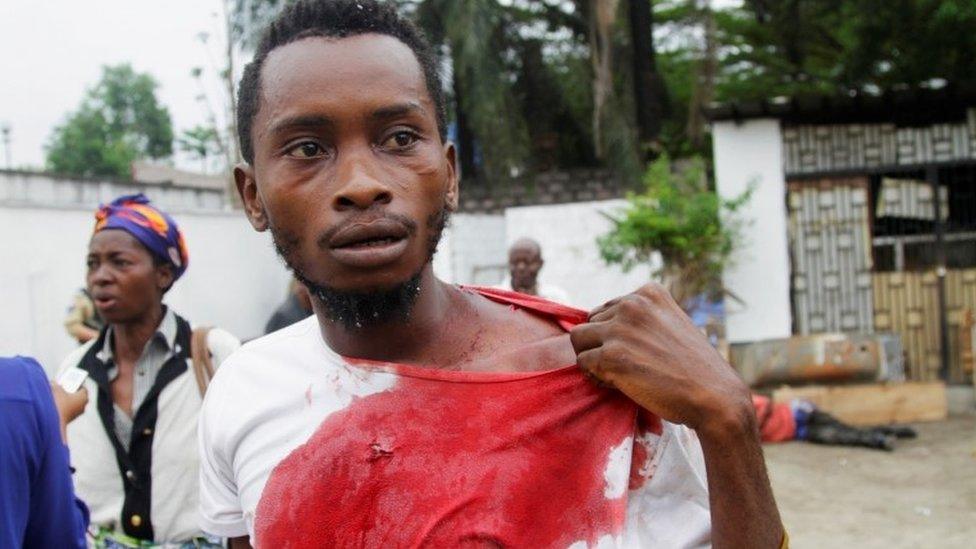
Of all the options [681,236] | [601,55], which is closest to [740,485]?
[681,236]

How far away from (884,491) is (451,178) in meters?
5.90

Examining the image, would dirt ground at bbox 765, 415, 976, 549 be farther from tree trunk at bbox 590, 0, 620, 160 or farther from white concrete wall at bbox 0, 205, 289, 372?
tree trunk at bbox 590, 0, 620, 160

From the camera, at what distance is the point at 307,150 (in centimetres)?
144

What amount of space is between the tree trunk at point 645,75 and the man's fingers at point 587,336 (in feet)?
48.0

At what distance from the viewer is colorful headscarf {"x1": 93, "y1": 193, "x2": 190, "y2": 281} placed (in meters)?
3.27

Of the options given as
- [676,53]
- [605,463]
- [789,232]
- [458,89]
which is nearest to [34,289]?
[789,232]

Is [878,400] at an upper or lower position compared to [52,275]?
lower

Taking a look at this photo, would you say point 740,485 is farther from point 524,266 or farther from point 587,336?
point 524,266

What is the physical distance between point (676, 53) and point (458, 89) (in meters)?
6.82

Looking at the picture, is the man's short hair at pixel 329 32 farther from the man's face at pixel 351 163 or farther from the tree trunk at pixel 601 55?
the tree trunk at pixel 601 55

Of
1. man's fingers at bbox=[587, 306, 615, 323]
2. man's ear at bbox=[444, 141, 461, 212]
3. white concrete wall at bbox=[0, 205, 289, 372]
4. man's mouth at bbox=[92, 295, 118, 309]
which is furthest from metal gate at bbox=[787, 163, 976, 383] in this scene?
man's fingers at bbox=[587, 306, 615, 323]

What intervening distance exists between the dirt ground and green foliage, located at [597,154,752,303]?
1.94 meters

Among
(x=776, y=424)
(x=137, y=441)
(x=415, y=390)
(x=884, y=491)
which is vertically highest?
(x=415, y=390)

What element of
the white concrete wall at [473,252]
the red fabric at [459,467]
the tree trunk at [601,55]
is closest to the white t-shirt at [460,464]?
the red fabric at [459,467]
